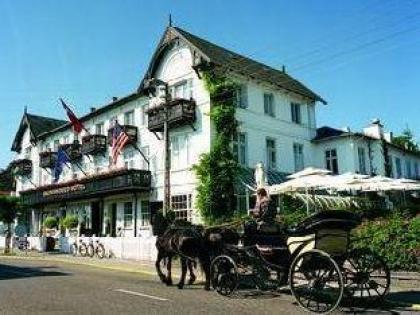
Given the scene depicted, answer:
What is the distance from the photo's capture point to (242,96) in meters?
31.7

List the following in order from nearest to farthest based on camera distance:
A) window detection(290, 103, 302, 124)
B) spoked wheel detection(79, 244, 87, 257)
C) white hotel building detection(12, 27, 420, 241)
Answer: white hotel building detection(12, 27, 420, 241) < spoked wheel detection(79, 244, 87, 257) < window detection(290, 103, 302, 124)

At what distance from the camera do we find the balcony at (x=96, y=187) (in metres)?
32.8

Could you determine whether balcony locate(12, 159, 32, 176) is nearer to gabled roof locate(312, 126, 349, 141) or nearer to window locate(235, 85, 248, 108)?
window locate(235, 85, 248, 108)

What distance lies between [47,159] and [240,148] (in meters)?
21.9

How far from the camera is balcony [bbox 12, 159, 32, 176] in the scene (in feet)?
167

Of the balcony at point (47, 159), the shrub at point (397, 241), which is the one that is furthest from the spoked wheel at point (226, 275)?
the balcony at point (47, 159)

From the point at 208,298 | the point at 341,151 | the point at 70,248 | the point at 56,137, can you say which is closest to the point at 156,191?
the point at 70,248

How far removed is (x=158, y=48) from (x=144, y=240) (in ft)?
44.2

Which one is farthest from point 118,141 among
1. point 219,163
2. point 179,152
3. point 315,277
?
point 315,277

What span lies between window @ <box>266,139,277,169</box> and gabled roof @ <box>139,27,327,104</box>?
3.75 meters

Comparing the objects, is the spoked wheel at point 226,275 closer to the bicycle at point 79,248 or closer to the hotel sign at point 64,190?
the bicycle at point 79,248

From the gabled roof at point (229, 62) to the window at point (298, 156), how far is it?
355 cm

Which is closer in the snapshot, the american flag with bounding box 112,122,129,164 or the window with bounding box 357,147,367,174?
the american flag with bounding box 112,122,129,164

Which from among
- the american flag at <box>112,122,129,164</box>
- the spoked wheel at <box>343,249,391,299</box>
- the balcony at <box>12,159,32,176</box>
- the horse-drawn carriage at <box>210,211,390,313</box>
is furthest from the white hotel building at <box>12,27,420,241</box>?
the spoked wheel at <box>343,249,391,299</box>
